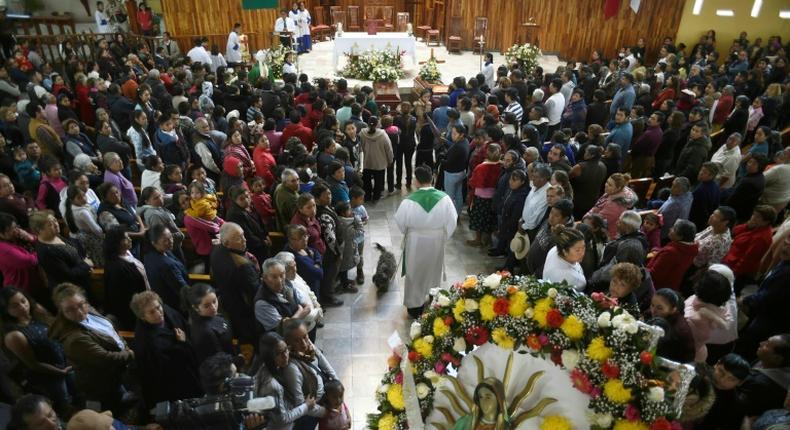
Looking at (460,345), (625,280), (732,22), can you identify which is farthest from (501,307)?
(732,22)

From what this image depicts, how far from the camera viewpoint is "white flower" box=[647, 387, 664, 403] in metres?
2.29

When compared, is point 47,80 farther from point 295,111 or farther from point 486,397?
point 486,397

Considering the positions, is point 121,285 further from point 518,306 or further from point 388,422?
point 518,306

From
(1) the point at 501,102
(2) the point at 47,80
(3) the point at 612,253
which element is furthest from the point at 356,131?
(2) the point at 47,80

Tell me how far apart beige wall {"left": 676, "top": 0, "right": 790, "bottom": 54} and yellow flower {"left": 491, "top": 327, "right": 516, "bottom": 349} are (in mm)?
15286

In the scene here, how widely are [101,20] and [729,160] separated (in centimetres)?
1513

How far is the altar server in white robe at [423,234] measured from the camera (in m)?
4.73

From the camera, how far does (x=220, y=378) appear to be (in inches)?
113

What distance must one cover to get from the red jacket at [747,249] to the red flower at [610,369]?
319 centimetres

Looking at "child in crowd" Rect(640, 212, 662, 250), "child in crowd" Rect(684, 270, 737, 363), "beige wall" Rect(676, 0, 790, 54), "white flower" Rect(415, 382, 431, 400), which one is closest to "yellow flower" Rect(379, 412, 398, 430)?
"white flower" Rect(415, 382, 431, 400)

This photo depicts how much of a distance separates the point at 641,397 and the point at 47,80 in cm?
1038

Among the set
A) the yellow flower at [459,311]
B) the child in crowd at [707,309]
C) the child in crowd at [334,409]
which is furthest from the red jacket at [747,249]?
the child in crowd at [334,409]

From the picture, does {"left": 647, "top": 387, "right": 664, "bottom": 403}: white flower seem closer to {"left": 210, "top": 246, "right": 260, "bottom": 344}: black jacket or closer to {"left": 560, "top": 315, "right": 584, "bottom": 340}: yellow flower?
{"left": 560, "top": 315, "right": 584, "bottom": 340}: yellow flower

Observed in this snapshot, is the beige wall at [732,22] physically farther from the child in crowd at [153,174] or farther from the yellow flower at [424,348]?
the child in crowd at [153,174]
